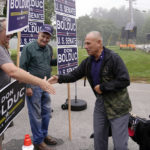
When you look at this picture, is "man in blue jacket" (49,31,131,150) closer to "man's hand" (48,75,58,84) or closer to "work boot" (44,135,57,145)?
"man's hand" (48,75,58,84)

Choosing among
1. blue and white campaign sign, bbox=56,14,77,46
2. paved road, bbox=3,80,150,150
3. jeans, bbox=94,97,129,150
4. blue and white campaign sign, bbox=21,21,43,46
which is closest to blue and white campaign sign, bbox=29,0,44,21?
blue and white campaign sign, bbox=21,21,43,46

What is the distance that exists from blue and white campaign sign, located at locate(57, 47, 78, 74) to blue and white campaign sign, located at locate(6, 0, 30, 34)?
1.10 metres

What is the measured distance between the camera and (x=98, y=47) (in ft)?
8.47

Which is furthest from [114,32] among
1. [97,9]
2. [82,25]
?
[97,9]

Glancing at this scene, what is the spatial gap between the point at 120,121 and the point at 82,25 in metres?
66.7

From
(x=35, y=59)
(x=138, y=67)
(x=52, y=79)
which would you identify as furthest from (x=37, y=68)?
(x=138, y=67)

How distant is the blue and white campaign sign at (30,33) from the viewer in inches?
Result: 215

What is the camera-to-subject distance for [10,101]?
6.99 ft

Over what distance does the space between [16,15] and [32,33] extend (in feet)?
11.3

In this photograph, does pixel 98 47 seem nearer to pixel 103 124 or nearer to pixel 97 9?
pixel 103 124

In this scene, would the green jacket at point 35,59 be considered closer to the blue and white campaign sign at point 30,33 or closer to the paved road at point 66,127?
the paved road at point 66,127

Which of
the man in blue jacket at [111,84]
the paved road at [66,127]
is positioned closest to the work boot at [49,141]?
the paved road at [66,127]

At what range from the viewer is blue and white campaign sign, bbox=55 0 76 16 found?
3.53 metres

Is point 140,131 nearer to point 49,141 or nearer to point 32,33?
point 49,141
